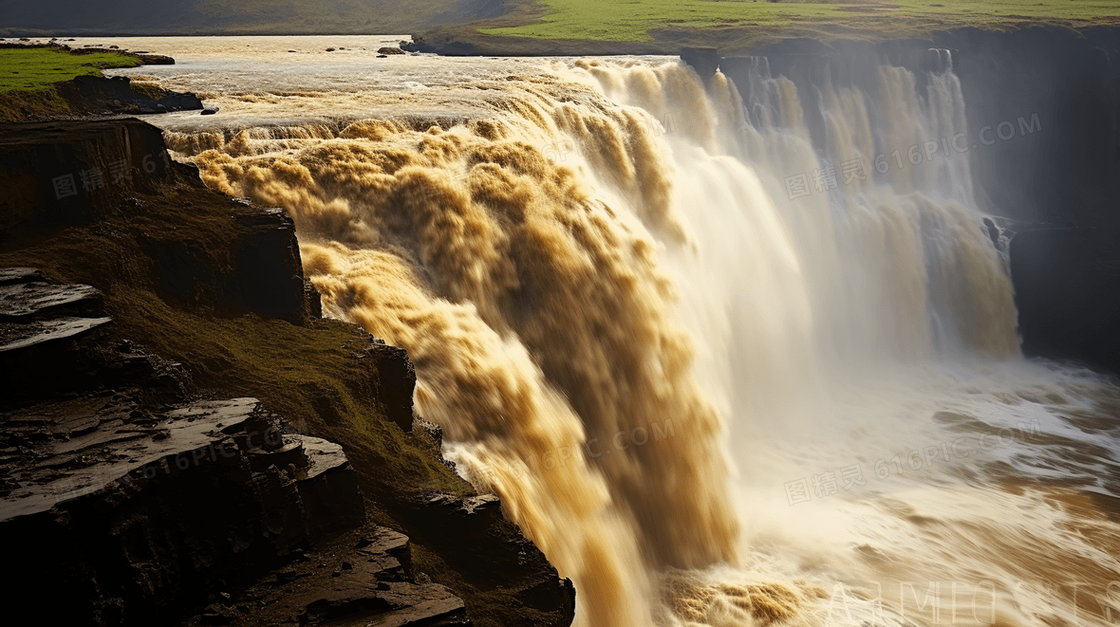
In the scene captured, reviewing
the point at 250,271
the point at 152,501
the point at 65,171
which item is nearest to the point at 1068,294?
the point at 250,271

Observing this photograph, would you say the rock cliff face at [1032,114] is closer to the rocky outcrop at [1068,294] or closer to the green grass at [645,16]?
the rocky outcrop at [1068,294]

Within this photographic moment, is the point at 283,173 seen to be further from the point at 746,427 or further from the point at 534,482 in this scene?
the point at 746,427

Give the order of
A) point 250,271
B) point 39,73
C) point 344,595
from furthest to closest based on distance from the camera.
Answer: point 39,73, point 250,271, point 344,595

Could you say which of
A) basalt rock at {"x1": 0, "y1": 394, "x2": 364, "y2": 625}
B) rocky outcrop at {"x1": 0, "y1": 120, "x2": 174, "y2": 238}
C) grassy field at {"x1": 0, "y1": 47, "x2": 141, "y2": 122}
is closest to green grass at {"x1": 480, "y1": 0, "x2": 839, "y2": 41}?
grassy field at {"x1": 0, "y1": 47, "x2": 141, "y2": 122}

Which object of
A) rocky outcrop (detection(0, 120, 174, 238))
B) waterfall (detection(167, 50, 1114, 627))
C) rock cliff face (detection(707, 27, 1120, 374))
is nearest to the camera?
rocky outcrop (detection(0, 120, 174, 238))

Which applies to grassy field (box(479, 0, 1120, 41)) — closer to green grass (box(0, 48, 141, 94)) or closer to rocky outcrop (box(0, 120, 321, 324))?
green grass (box(0, 48, 141, 94))

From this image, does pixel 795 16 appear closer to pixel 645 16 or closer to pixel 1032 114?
pixel 645 16

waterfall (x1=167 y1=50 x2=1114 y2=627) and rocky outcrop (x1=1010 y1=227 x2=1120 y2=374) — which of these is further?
rocky outcrop (x1=1010 y1=227 x2=1120 y2=374)
